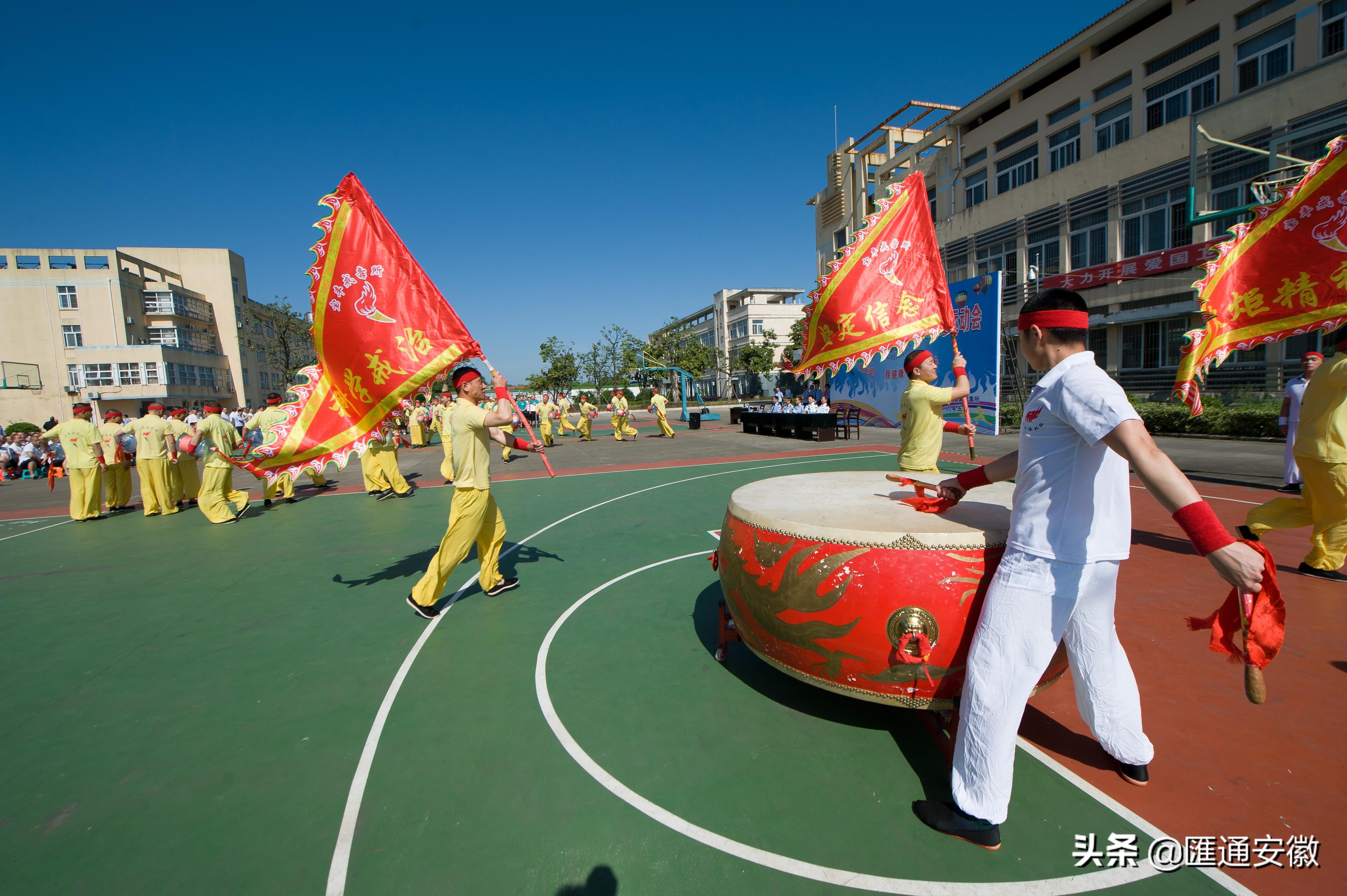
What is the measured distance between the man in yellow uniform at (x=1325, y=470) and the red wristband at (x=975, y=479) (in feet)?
14.3

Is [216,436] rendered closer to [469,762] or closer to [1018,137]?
[469,762]

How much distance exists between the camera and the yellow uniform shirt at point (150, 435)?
10.5 m

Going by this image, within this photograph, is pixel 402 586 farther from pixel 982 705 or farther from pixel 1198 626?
pixel 1198 626

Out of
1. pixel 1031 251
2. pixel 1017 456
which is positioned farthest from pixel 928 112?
pixel 1017 456

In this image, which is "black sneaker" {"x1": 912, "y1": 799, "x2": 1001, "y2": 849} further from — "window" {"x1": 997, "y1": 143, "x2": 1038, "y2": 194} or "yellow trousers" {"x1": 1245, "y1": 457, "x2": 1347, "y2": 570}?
"window" {"x1": 997, "y1": 143, "x2": 1038, "y2": 194}

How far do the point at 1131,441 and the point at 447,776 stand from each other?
11.3 feet

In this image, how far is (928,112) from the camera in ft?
101

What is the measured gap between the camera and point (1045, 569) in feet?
7.77

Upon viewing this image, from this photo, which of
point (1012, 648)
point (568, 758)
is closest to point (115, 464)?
point (568, 758)

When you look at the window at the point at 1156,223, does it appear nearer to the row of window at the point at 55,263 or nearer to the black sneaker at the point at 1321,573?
the black sneaker at the point at 1321,573

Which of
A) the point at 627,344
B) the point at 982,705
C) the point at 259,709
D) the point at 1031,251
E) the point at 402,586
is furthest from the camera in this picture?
the point at 627,344

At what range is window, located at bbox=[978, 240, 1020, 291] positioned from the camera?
2864 cm

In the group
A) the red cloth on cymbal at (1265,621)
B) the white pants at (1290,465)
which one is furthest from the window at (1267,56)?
the red cloth on cymbal at (1265,621)

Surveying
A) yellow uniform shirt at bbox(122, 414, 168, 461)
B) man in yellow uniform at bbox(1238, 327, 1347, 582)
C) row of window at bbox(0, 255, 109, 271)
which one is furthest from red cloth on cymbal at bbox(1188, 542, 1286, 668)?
row of window at bbox(0, 255, 109, 271)
